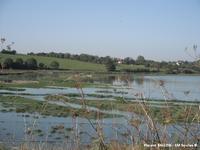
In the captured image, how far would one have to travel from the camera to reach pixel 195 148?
11.8 ft

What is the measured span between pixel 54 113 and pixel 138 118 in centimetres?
2086

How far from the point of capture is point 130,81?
391 cm

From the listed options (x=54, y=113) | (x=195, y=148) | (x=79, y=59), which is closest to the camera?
(x=195, y=148)

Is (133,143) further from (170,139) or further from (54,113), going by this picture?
(54,113)

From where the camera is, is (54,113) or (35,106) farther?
(35,106)

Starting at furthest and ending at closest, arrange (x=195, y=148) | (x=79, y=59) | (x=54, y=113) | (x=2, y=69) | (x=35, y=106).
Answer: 1. (x=79, y=59)
2. (x=35, y=106)
3. (x=54, y=113)
4. (x=2, y=69)
5. (x=195, y=148)

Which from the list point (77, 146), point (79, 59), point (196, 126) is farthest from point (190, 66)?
point (79, 59)

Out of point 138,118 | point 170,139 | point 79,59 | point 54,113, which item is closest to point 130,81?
point 138,118

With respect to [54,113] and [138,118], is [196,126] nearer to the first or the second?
[138,118]

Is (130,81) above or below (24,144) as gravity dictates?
above

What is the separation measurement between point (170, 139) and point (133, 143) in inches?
14.5

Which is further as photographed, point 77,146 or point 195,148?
point 77,146

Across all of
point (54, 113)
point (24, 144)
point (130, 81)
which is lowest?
point (54, 113)

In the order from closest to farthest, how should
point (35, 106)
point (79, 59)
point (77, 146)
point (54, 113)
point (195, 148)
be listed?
1. point (195, 148)
2. point (77, 146)
3. point (54, 113)
4. point (35, 106)
5. point (79, 59)
